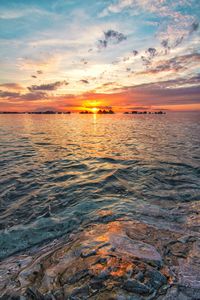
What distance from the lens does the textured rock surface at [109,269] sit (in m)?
3.21

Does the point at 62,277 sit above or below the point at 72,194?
above

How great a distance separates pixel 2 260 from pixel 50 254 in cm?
131

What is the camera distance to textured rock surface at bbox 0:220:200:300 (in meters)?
3.21

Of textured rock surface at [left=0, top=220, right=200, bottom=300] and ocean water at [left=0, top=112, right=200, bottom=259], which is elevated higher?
textured rock surface at [left=0, top=220, right=200, bottom=300]

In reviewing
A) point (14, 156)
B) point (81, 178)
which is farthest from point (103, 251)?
point (14, 156)

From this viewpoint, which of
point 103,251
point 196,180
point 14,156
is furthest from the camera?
point 14,156

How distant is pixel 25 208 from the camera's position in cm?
769

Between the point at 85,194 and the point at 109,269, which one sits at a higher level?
the point at 109,269

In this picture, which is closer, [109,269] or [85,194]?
[109,269]

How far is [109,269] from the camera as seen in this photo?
3.58 meters

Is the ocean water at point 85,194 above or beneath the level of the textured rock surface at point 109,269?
beneath

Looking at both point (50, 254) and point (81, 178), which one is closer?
point (50, 254)

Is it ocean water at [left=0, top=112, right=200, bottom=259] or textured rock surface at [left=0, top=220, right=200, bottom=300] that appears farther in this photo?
ocean water at [left=0, top=112, right=200, bottom=259]

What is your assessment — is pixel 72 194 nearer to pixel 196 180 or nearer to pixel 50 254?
pixel 50 254
